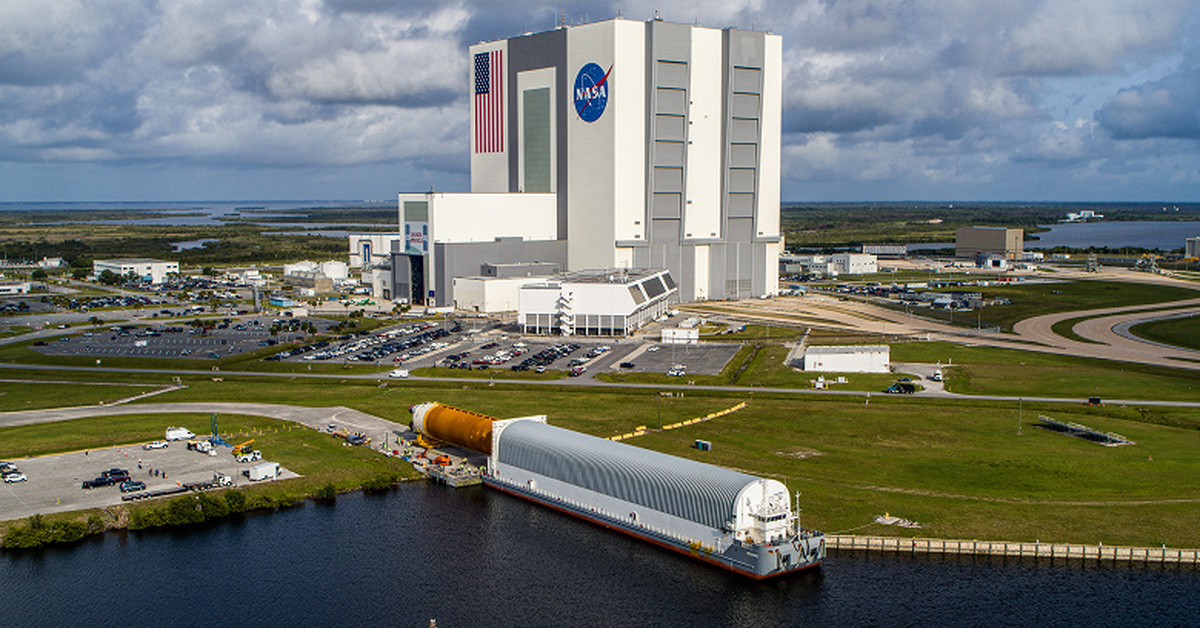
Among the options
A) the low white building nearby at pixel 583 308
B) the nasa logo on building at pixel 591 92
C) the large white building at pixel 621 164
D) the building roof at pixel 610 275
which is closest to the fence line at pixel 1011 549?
the low white building nearby at pixel 583 308

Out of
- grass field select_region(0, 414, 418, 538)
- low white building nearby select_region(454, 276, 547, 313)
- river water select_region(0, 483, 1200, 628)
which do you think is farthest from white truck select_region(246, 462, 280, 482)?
low white building nearby select_region(454, 276, 547, 313)

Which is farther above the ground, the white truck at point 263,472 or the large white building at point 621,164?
the large white building at point 621,164

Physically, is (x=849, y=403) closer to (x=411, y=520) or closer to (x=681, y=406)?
(x=681, y=406)

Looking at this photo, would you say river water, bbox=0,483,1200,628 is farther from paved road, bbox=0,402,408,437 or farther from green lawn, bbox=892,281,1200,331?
green lawn, bbox=892,281,1200,331

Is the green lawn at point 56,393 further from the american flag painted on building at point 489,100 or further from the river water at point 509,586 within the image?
the american flag painted on building at point 489,100

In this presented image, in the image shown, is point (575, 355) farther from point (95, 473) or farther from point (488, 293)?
point (95, 473)
